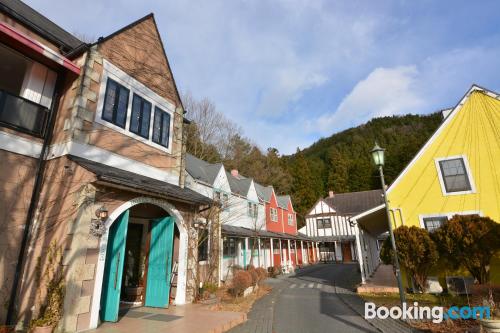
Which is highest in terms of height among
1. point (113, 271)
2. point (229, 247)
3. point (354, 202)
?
point (354, 202)

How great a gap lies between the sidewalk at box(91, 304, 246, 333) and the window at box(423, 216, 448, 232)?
9.48 m

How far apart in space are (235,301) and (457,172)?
11.6 meters

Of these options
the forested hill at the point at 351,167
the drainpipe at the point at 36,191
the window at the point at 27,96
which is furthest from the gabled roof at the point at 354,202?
the window at the point at 27,96

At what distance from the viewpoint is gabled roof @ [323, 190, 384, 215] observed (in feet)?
131

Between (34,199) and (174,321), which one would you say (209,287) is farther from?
(34,199)

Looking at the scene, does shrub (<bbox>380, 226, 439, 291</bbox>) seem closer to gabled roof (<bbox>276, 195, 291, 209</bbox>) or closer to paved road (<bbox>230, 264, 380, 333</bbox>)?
paved road (<bbox>230, 264, 380, 333</bbox>)

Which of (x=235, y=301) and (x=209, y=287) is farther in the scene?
(x=209, y=287)

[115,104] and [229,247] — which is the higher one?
[115,104]

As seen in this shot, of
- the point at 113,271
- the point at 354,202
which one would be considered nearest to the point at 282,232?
the point at 354,202

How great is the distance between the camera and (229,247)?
745 inches

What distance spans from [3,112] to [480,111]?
18240 millimetres

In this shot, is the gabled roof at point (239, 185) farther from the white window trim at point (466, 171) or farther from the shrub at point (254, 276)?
the white window trim at point (466, 171)

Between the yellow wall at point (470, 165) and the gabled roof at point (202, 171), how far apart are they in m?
11.7

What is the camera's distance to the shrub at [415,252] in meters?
10.7
